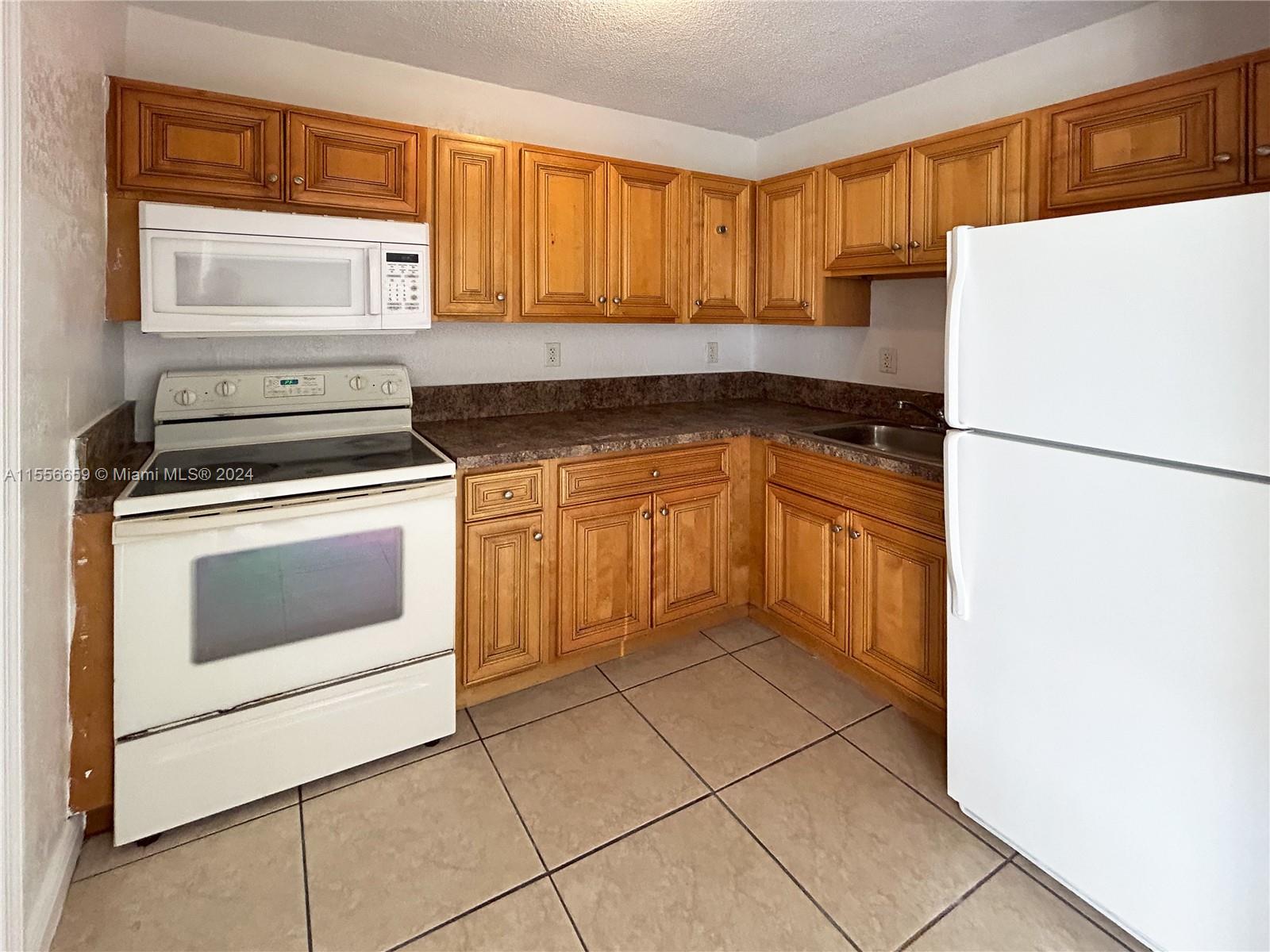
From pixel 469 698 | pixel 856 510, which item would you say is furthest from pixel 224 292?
pixel 856 510

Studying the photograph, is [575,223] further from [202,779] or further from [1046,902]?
[1046,902]

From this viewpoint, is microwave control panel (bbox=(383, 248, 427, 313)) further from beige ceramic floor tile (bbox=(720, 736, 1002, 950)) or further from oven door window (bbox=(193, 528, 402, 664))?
beige ceramic floor tile (bbox=(720, 736, 1002, 950))

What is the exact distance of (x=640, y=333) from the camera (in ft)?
10.9

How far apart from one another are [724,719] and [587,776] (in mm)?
531

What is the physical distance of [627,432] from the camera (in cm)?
258

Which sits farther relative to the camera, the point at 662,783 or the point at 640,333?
the point at 640,333

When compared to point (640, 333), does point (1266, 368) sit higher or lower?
lower

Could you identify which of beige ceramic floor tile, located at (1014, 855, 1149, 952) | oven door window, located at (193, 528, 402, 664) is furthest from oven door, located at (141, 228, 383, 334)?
beige ceramic floor tile, located at (1014, 855, 1149, 952)

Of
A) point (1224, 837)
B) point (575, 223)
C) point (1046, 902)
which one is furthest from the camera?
point (575, 223)

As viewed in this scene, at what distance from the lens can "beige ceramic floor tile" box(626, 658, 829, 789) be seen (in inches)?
82.5

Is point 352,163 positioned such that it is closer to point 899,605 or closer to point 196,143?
point 196,143

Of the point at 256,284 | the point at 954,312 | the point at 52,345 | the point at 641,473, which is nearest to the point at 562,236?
the point at 641,473

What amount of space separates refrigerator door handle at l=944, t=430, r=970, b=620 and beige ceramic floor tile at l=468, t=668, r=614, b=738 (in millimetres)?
1276

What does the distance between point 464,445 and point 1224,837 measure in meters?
A: 2.16
